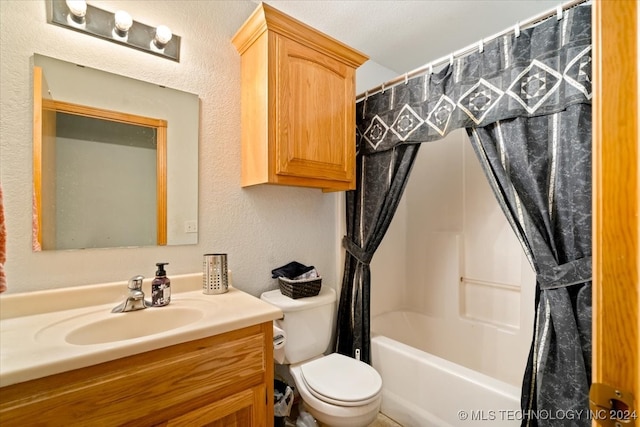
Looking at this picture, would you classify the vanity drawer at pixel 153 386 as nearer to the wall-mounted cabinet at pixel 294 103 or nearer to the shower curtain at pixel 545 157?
the wall-mounted cabinet at pixel 294 103

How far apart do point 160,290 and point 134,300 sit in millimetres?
96

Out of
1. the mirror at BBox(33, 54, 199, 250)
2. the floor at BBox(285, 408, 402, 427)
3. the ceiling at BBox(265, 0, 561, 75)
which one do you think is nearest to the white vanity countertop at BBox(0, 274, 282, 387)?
the mirror at BBox(33, 54, 199, 250)

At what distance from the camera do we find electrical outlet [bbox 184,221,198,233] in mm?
1459

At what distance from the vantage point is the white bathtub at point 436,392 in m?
1.31

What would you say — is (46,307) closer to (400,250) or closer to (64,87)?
(64,87)

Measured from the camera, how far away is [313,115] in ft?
5.06

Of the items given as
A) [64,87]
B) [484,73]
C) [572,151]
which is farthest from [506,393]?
[64,87]

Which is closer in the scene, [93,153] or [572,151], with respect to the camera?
[572,151]

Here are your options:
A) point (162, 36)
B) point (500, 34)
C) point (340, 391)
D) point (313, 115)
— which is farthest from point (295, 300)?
point (500, 34)

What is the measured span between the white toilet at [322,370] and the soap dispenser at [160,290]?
54 cm

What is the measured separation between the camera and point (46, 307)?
110 cm

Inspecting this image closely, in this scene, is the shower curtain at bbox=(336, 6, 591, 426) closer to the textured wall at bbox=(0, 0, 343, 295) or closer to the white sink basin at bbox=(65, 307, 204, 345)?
the textured wall at bbox=(0, 0, 343, 295)

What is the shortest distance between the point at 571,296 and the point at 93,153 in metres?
2.03

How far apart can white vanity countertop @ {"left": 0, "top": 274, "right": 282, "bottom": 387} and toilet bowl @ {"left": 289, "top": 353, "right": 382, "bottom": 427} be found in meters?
0.53
